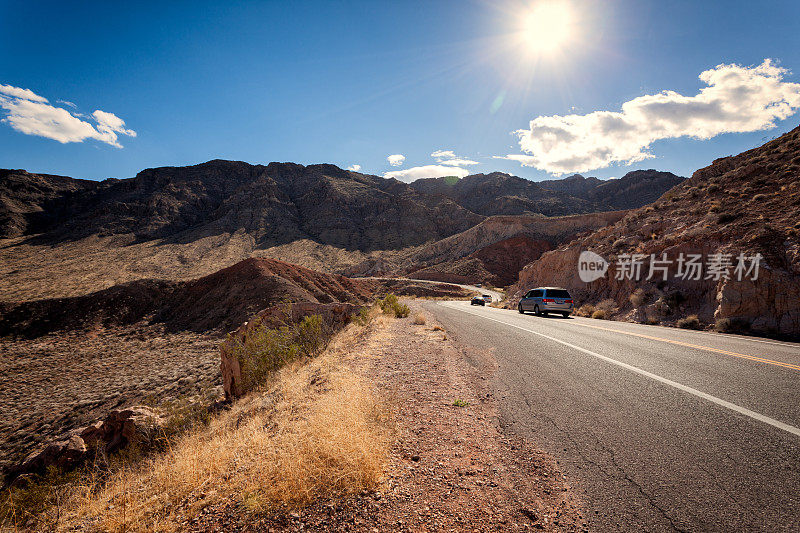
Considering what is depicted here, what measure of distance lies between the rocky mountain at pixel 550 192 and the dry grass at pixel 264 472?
10116cm

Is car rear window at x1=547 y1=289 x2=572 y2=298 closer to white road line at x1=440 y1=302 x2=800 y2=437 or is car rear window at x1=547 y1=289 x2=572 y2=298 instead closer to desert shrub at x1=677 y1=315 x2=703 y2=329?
desert shrub at x1=677 y1=315 x2=703 y2=329

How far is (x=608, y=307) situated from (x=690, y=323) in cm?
556

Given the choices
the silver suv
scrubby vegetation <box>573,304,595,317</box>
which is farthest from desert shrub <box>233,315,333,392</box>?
scrubby vegetation <box>573,304,595,317</box>

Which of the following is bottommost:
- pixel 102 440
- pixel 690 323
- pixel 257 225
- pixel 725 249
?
pixel 102 440

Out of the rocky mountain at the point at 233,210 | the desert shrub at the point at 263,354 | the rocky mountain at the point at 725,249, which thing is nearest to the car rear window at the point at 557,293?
the rocky mountain at the point at 725,249

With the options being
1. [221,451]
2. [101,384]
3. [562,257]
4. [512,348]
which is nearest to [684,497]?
[221,451]

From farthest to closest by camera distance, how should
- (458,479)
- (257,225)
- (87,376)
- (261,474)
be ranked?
(257,225) → (87,376) → (261,474) → (458,479)

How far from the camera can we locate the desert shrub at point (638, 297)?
1516 cm

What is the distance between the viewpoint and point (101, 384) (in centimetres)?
1680

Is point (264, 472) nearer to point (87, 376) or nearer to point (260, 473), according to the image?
point (260, 473)

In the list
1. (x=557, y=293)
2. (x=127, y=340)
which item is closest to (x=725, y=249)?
(x=557, y=293)

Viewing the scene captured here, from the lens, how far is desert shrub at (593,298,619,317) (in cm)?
1678

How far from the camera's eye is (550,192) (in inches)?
4747

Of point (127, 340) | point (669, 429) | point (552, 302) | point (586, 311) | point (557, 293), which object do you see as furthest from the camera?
point (127, 340)
